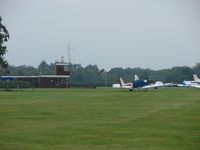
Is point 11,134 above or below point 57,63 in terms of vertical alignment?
below

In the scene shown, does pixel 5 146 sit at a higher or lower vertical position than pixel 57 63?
lower

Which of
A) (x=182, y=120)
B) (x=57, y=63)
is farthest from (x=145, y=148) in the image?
(x=57, y=63)

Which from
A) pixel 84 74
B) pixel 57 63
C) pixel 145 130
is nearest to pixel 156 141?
pixel 145 130

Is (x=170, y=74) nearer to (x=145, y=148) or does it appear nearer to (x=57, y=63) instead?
(x=57, y=63)

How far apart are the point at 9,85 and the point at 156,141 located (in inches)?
3482

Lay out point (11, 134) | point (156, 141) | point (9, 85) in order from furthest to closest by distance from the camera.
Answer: point (9, 85) → point (11, 134) → point (156, 141)

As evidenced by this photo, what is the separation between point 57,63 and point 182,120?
111 m

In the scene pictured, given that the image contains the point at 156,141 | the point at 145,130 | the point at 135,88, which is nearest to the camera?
the point at 156,141

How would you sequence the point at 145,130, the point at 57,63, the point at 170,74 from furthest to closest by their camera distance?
the point at 170,74
the point at 57,63
the point at 145,130

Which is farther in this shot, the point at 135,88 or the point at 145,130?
the point at 135,88

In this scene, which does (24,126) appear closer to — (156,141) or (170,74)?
(156,141)

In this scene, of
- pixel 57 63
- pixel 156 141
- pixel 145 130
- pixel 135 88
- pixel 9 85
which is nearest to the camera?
pixel 156 141

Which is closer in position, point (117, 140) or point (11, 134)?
point (117, 140)

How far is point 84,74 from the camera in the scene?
18812 cm
